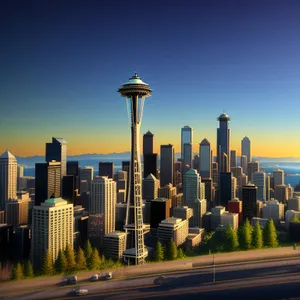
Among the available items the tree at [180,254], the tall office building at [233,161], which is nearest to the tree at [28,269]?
the tree at [180,254]

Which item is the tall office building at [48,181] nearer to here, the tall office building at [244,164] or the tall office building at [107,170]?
the tall office building at [107,170]

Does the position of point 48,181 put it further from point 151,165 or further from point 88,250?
point 151,165

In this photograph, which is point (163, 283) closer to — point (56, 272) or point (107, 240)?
point (56, 272)

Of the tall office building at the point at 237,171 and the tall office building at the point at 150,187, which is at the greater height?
the tall office building at the point at 237,171

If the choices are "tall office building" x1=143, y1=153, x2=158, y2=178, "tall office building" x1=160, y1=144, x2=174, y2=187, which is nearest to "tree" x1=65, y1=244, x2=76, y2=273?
"tall office building" x1=143, y1=153, x2=158, y2=178

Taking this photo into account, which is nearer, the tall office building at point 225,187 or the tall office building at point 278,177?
the tall office building at point 278,177

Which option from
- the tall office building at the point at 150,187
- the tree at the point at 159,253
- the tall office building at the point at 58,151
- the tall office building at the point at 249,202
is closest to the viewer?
the tall office building at the point at 58,151

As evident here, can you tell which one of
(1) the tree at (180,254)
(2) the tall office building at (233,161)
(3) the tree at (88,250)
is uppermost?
(2) the tall office building at (233,161)
